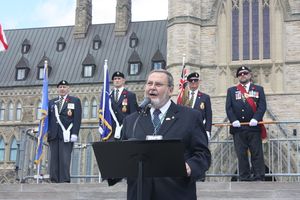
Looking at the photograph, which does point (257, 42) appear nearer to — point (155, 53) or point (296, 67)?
point (296, 67)

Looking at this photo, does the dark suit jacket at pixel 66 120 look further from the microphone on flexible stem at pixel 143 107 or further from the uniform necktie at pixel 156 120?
the microphone on flexible stem at pixel 143 107

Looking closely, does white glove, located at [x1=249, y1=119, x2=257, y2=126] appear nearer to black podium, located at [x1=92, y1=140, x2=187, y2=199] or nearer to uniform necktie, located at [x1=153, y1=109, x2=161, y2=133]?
uniform necktie, located at [x1=153, y1=109, x2=161, y2=133]

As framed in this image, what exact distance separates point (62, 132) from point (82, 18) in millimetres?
26976

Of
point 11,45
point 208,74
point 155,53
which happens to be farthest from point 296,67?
point 11,45

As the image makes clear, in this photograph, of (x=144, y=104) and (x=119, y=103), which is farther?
(x=119, y=103)

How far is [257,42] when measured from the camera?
2366 cm

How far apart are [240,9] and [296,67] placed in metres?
3.58

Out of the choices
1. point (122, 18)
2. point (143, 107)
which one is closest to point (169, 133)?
point (143, 107)

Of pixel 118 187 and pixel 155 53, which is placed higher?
pixel 155 53

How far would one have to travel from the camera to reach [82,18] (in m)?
35.8

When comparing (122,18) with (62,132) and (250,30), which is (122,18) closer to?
(250,30)

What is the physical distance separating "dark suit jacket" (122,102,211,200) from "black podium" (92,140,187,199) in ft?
0.73

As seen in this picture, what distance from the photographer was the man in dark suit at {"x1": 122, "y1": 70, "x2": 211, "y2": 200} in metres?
4.28

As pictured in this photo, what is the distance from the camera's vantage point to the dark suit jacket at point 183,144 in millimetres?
4273
